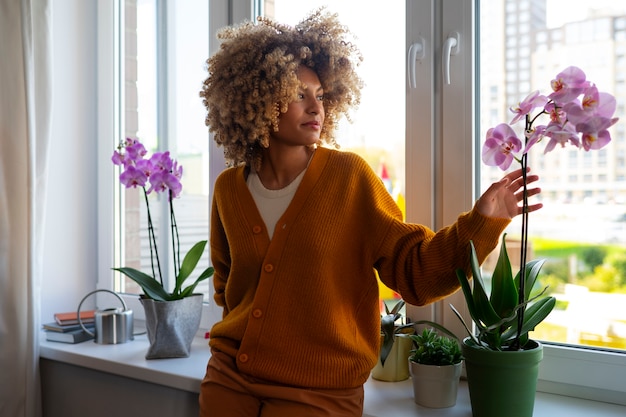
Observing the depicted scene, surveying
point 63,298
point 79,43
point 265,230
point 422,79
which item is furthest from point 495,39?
point 63,298

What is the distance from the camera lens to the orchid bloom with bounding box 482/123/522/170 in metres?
1.03

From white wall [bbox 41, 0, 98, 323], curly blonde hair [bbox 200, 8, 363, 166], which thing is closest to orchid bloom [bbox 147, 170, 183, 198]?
curly blonde hair [bbox 200, 8, 363, 166]

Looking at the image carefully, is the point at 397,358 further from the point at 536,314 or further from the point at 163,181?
the point at 163,181

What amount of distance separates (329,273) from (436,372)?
297 millimetres

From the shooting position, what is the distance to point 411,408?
3.93 feet

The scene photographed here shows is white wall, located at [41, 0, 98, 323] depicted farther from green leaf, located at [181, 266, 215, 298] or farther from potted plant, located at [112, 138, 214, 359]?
green leaf, located at [181, 266, 215, 298]

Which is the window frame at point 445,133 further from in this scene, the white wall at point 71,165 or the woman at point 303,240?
the white wall at point 71,165

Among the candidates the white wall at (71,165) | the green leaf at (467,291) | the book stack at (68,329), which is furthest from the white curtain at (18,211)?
the green leaf at (467,291)

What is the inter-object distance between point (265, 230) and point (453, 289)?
39cm

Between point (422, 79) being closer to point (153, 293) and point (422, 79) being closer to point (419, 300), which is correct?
point (419, 300)

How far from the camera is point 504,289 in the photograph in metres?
1.07

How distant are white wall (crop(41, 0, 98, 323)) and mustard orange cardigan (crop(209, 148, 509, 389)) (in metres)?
1.02

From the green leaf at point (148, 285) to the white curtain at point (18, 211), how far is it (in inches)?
12.9

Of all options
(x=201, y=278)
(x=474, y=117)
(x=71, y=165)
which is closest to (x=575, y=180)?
(x=474, y=117)
